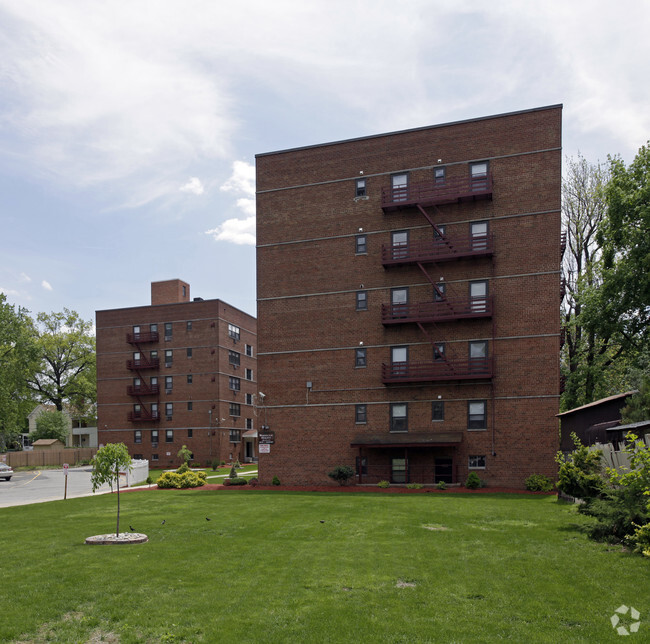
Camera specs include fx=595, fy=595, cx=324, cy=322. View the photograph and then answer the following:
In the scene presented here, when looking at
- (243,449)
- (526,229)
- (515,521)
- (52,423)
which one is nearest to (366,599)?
(515,521)

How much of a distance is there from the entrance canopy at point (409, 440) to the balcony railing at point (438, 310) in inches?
260

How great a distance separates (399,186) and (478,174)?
4.80m

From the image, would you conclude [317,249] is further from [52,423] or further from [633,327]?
[52,423]

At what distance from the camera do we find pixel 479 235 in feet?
115

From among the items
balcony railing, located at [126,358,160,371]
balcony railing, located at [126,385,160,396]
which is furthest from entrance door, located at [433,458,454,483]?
balcony railing, located at [126,358,160,371]

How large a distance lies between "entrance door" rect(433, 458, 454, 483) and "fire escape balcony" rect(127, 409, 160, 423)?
3987 centimetres

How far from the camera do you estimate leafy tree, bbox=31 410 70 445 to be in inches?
3364

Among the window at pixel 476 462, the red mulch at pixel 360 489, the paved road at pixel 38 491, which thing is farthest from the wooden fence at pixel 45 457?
the window at pixel 476 462

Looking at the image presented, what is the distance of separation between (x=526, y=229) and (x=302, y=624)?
1144 inches

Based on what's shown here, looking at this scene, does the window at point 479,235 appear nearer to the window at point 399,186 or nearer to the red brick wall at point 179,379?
the window at point 399,186

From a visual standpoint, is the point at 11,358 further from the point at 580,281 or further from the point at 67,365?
the point at 580,281

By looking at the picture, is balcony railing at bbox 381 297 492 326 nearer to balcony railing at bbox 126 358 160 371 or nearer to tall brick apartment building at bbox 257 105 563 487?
tall brick apartment building at bbox 257 105 563 487

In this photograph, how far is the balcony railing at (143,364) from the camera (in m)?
66.4

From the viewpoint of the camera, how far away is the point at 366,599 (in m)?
10.7
